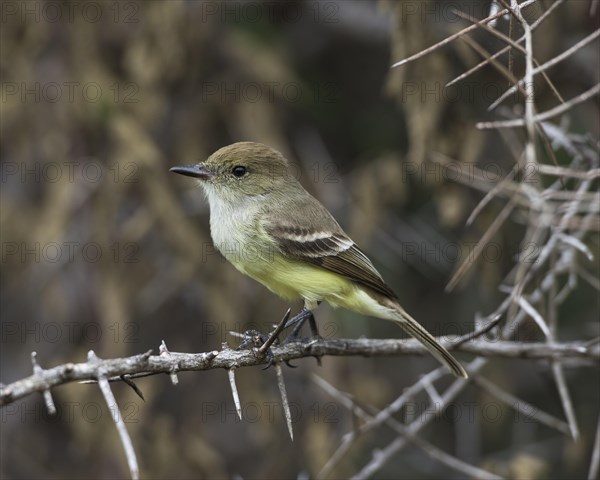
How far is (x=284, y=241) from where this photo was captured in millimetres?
4625

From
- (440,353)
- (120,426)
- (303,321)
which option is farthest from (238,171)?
(120,426)

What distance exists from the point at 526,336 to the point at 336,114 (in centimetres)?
310

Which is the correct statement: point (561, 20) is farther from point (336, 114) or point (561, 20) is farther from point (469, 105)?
point (336, 114)

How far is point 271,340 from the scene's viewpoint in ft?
10.2

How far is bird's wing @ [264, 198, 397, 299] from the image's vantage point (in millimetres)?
4633

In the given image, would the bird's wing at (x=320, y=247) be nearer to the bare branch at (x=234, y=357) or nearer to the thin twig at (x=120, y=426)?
the bare branch at (x=234, y=357)

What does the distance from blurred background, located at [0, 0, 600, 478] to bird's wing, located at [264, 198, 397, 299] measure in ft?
2.92

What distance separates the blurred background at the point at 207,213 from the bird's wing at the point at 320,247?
35.0 inches

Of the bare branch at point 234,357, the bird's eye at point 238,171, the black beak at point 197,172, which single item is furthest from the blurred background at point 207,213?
the bare branch at point 234,357

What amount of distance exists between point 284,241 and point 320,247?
242 mm

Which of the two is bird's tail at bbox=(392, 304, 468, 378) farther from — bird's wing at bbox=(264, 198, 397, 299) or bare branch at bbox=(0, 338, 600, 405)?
bird's wing at bbox=(264, 198, 397, 299)

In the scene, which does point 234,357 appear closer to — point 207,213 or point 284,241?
point 284,241

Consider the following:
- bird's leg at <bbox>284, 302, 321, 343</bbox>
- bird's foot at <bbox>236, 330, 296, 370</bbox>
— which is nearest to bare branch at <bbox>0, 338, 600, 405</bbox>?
bird's foot at <bbox>236, 330, 296, 370</bbox>

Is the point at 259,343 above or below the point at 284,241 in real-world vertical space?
below
